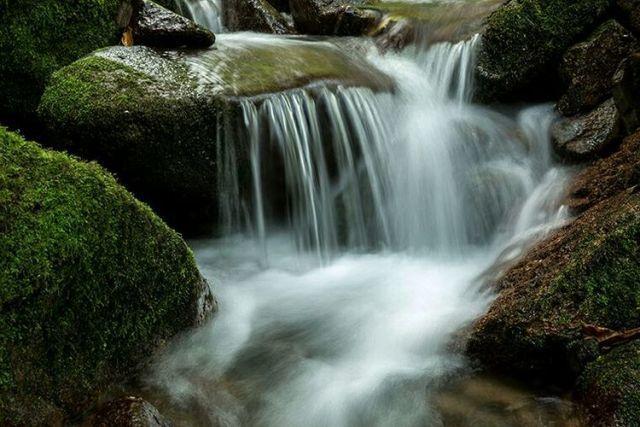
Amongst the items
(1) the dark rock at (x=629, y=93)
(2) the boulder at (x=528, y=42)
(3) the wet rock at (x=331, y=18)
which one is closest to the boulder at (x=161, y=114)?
(2) the boulder at (x=528, y=42)

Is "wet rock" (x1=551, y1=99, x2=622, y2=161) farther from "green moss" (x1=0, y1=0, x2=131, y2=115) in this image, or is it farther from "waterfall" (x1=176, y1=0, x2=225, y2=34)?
"waterfall" (x1=176, y1=0, x2=225, y2=34)

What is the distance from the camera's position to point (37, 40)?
532 centimetres

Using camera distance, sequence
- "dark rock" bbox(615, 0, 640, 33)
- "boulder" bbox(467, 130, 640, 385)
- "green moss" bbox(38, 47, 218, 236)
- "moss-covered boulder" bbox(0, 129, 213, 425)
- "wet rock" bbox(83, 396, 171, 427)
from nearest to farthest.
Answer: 1. "moss-covered boulder" bbox(0, 129, 213, 425)
2. "wet rock" bbox(83, 396, 171, 427)
3. "boulder" bbox(467, 130, 640, 385)
4. "green moss" bbox(38, 47, 218, 236)
5. "dark rock" bbox(615, 0, 640, 33)

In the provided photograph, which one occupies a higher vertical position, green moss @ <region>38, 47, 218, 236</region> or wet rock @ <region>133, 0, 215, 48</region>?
wet rock @ <region>133, 0, 215, 48</region>

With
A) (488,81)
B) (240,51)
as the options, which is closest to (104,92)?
(240,51)

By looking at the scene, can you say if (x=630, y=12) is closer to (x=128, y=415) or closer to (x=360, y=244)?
(x=360, y=244)

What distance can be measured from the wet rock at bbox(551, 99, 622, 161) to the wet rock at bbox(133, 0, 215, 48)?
4387 millimetres

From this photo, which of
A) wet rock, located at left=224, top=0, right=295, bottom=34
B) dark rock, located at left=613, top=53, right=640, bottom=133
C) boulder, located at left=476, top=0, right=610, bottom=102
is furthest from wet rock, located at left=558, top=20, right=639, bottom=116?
wet rock, located at left=224, top=0, right=295, bottom=34

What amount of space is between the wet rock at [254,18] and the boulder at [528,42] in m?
3.90

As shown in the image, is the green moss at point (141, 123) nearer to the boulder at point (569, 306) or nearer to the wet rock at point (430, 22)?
the boulder at point (569, 306)

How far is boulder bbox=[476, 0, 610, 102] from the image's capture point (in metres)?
6.79

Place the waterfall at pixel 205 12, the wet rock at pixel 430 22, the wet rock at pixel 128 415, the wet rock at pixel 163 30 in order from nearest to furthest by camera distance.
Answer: the wet rock at pixel 128 415 < the wet rock at pixel 163 30 < the wet rock at pixel 430 22 < the waterfall at pixel 205 12

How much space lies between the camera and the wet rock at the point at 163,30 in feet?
19.2

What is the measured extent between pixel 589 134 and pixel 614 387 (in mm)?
3929
